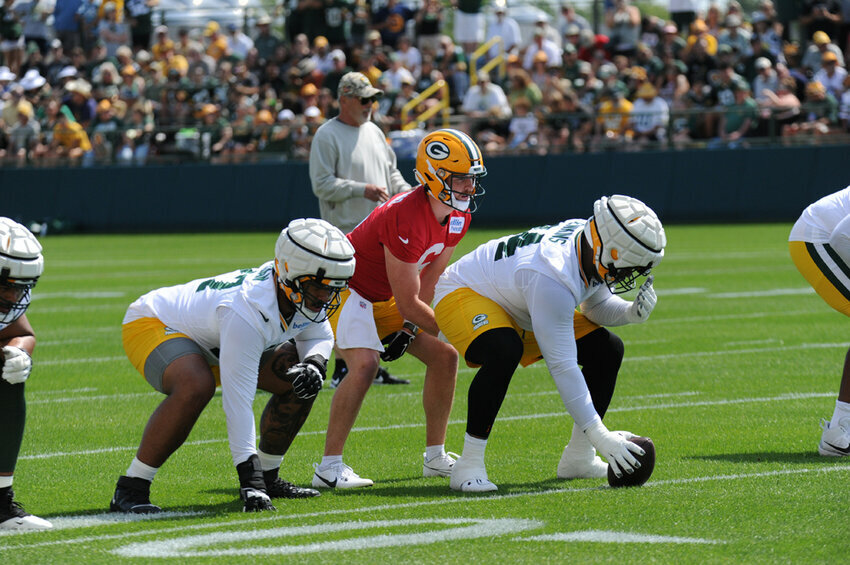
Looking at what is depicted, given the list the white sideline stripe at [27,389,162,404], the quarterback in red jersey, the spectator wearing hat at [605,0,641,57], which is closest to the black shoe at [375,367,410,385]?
the white sideline stripe at [27,389,162,404]

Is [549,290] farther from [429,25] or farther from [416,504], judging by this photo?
[429,25]

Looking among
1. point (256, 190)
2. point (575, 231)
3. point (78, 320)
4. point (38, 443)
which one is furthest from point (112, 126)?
point (575, 231)

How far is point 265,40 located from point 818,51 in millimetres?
13472

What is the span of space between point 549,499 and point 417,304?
4.33 ft

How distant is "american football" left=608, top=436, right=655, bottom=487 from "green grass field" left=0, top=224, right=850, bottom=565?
64mm

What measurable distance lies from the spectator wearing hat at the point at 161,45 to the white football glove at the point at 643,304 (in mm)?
28484

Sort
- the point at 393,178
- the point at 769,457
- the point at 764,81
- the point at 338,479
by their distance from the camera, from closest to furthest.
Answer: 1. the point at 338,479
2. the point at 769,457
3. the point at 393,178
4. the point at 764,81

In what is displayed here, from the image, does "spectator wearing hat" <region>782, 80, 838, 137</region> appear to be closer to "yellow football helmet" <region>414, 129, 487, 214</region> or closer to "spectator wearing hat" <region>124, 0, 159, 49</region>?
"spectator wearing hat" <region>124, 0, 159, 49</region>

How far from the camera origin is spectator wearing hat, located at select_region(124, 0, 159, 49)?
3569 cm

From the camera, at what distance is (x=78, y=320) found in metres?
15.1

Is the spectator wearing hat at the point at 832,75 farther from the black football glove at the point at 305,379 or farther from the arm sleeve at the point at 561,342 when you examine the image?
the black football glove at the point at 305,379

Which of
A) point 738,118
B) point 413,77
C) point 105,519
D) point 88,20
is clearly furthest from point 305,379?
point 88,20

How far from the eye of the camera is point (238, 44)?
33.9 metres

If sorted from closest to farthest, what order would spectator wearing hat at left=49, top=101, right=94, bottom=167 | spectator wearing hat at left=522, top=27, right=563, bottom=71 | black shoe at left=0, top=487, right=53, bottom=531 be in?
black shoe at left=0, top=487, right=53, bottom=531 < spectator wearing hat at left=522, top=27, right=563, bottom=71 < spectator wearing hat at left=49, top=101, right=94, bottom=167
